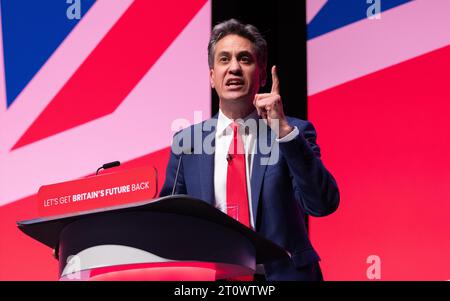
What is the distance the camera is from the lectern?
146 cm

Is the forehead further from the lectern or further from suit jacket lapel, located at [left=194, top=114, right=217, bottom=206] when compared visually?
the lectern

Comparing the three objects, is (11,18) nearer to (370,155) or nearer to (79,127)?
(79,127)

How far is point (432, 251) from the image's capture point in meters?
3.08

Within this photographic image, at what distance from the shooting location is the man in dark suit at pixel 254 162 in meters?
1.97

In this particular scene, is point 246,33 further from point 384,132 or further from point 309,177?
point 384,132

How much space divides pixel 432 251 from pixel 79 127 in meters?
1.74

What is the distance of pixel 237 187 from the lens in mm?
2191

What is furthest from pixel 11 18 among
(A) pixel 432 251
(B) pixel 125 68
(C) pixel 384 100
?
(A) pixel 432 251

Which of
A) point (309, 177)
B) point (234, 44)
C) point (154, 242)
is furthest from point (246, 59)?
point (154, 242)

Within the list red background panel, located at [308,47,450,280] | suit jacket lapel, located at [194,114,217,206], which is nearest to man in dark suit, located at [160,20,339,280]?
suit jacket lapel, located at [194,114,217,206]

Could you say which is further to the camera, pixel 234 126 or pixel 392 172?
pixel 392 172

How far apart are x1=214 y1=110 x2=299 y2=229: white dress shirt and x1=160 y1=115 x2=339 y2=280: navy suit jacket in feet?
0.06

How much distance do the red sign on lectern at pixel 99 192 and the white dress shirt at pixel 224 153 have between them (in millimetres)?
684

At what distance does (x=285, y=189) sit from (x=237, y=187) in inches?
6.0
